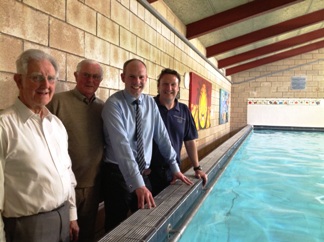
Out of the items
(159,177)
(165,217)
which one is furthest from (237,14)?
(165,217)

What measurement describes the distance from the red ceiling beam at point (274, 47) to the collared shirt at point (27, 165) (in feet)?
24.7

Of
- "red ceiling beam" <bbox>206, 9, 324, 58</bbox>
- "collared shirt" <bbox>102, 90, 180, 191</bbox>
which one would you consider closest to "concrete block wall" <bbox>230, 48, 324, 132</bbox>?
"red ceiling beam" <bbox>206, 9, 324, 58</bbox>

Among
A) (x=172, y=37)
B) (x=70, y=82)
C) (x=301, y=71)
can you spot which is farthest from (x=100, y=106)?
(x=301, y=71)

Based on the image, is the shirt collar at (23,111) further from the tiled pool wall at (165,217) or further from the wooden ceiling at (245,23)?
the wooden ceiling at (245,23)

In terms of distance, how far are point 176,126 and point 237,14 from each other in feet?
9.93

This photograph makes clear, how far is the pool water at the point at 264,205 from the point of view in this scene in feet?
7.33

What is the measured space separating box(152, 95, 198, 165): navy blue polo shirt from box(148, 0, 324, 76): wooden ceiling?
2287 mm

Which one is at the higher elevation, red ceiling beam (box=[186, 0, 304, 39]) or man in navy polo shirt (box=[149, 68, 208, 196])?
red ceiling beam (box=[186, 0, 304, 39])

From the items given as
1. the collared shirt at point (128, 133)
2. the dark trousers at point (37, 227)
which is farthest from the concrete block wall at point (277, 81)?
the dark trousers at point (37, 227)

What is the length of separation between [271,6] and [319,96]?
760 cm

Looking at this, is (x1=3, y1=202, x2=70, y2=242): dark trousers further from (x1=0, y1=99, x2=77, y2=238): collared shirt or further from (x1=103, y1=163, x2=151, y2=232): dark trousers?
(x1=103, y1=163, x2=151, y2=232): dark trousers

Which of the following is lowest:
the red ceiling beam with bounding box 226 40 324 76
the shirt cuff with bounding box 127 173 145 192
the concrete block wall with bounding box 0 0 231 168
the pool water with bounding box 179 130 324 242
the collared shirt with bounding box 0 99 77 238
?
the pool water with bounding box 179 130 324 242

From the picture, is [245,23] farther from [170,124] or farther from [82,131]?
[82,131]

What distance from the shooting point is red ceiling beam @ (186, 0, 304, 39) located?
4.23 meters
